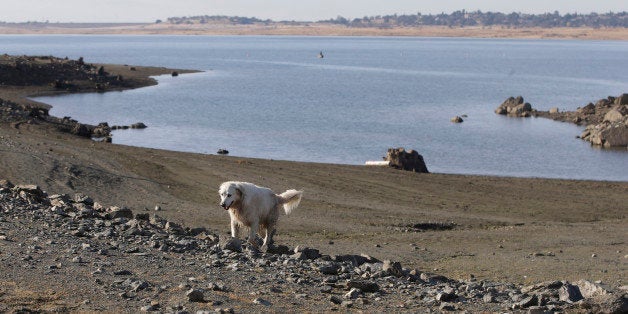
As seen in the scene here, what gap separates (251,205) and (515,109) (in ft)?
170

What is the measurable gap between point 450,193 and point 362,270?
1654 centimetres

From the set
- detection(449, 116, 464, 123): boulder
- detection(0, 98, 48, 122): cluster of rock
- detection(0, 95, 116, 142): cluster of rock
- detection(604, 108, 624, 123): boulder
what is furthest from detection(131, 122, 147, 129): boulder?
detection(604, 108, 624, 123): boulder

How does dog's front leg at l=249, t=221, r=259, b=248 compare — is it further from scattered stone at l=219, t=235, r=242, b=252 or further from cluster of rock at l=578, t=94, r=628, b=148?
cluster of rock at l=578, t=94, r=628, b=148

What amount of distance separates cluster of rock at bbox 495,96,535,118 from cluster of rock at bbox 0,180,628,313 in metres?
52.0

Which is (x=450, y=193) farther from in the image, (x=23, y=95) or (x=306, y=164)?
(x=23, y=95)

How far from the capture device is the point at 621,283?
15.1 metres

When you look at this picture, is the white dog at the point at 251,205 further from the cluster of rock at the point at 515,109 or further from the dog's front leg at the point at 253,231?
the cluster of rock at the point at 515,109

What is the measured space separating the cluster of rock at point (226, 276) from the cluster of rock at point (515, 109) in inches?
2046

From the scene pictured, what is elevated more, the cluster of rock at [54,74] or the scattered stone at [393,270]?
the scattered stone at [393,270]

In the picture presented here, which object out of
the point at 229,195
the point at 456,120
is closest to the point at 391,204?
the point at 229,195

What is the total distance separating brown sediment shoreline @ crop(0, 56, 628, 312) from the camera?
58.7 ft

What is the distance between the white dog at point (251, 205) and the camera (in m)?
15.0

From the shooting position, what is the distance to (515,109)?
64375 mm

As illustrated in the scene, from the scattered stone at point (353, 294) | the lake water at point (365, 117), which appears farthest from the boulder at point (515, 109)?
the scattered stone at point (353, 294)
